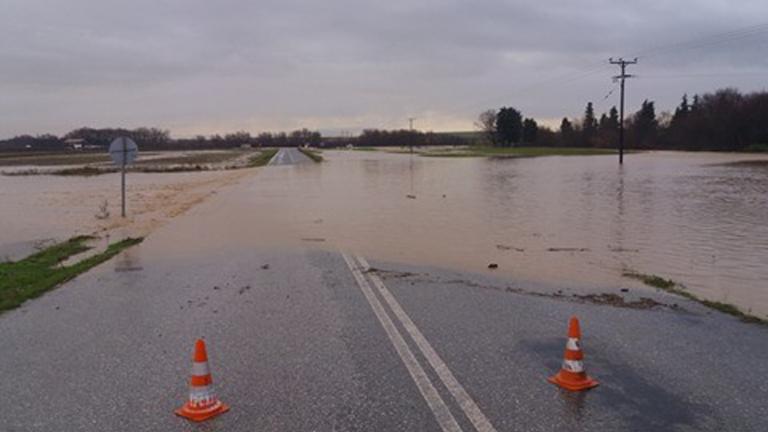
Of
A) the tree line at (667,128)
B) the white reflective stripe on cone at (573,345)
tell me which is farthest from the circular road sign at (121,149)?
the tree line at (667,128)

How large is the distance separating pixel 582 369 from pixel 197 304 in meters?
5.02

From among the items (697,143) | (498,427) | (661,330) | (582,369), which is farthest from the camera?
(697,143)

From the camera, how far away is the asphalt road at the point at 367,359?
480 centimetres

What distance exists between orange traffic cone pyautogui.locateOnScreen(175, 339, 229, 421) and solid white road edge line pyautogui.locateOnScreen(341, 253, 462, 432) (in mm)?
1473

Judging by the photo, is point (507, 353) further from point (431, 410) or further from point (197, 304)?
point (197, 304)

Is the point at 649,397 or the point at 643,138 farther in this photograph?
the point at 643,138

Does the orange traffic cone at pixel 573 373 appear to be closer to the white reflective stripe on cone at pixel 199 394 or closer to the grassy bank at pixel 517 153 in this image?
the white reflective stripe on cone at pixel 199 394

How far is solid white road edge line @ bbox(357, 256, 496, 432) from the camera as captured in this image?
470 cm

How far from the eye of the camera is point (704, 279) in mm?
11289

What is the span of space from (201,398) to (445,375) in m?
1.92

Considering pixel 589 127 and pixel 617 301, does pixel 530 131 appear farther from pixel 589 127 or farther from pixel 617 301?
pixel 617 301

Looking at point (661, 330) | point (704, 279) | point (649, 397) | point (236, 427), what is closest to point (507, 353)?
point (649, 397)

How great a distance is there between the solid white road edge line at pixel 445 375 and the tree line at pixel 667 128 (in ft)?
357

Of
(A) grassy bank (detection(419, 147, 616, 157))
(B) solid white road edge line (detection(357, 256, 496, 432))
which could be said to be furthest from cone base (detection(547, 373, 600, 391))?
(A) grassy bank (detection(419, 147, 616, 157))
